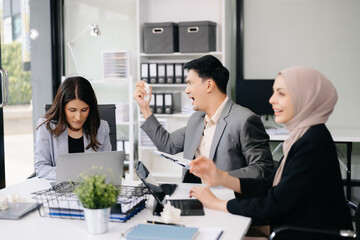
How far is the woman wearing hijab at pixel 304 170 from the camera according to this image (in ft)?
5.47

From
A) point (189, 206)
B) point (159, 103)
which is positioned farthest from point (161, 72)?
point (189, 206)

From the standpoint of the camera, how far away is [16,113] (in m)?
4.19

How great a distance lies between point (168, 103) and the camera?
440cm

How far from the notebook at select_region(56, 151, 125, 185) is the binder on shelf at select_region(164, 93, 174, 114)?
8.06 ft

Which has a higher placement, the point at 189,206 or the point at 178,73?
the point at 178,73

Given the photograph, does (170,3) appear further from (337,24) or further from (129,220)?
(129,220)

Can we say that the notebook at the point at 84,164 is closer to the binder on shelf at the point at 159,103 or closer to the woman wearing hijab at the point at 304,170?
the woman wearing hijab at the point at 304,170

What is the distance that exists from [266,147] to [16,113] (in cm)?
271

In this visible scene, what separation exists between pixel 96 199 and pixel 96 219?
8 centimetres

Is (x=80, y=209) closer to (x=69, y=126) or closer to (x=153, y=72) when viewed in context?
(x=69, y=126)

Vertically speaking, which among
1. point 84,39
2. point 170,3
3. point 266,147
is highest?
point 170,3

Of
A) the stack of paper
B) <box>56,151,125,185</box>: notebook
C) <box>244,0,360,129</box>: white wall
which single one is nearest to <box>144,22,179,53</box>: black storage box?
<box>244,0,360,129</box>: white wall

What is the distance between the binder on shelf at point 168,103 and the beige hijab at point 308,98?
2.65 meters

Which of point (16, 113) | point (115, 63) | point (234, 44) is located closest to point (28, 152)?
point (16, 113)
